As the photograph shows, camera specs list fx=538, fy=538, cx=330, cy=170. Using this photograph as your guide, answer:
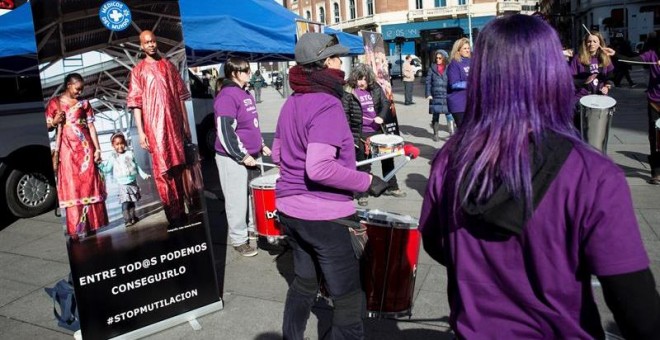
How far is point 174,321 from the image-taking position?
371 centimetres

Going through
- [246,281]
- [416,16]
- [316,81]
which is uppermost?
[416,16]

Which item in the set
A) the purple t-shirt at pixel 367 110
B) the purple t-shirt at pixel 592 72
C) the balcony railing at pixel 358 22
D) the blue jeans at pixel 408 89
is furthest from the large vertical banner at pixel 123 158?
the balcony railing at pixel 358 22

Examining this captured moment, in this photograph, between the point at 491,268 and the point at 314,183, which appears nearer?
the point at 491,268

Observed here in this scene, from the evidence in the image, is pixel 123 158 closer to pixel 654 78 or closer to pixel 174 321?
pixel 174 321

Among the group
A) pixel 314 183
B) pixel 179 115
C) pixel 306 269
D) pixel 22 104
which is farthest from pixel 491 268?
pixel 22 104

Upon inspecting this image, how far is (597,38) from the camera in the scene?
249 inches

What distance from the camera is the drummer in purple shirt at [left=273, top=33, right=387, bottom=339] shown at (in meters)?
2.60

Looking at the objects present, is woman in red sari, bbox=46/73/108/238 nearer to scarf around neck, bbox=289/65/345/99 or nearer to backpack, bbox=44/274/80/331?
backpack, bbox=44/274/80/331

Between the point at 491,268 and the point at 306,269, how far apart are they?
5.09ft

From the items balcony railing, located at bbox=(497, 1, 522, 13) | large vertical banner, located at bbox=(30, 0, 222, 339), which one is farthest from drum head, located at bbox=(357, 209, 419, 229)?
balcony railing, located at bbox=(497, 1, 522, 13)

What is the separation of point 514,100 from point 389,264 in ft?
5.69

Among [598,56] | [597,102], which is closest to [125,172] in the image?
[597,102]

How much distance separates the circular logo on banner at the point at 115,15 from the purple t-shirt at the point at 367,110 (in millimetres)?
3776

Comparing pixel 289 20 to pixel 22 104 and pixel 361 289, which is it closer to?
pixel 22 104
